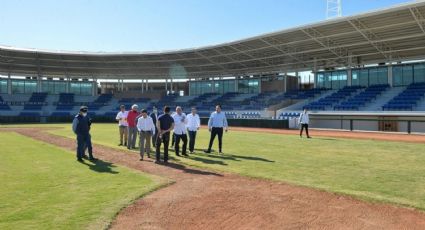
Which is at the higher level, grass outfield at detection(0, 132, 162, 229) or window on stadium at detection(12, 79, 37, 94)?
window on stadium at detection(12, 79, 37, 94)

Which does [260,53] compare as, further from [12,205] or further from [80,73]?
[12,205]

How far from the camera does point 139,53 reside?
55.5 meters

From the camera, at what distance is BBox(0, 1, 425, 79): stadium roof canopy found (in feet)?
110

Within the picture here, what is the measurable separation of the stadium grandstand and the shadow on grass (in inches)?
1016

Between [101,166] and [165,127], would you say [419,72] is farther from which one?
[101,166]

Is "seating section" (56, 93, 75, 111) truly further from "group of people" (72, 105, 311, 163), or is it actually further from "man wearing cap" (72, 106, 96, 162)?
"man wearing cap" (72, 106, 96, 162)

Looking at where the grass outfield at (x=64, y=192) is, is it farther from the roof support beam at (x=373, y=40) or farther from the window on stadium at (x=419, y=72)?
the window on stadium at (x=419, y=72)

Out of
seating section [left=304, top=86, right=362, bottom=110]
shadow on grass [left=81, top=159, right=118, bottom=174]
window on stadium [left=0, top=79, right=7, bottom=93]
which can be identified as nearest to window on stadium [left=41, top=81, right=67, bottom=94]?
window on stadium [left=0, top=79, right=7, bottom=93]

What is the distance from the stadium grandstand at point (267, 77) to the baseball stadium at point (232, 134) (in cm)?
20

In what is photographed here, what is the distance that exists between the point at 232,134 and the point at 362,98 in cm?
1773

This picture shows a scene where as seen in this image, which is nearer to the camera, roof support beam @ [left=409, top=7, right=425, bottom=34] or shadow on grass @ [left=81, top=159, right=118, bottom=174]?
shadow on grass @ [left=81, top=159, right=118, bottom=174]

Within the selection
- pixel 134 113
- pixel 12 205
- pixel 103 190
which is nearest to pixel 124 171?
pixel 103 190

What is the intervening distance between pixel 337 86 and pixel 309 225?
4524 cm

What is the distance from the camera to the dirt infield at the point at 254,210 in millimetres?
6383
